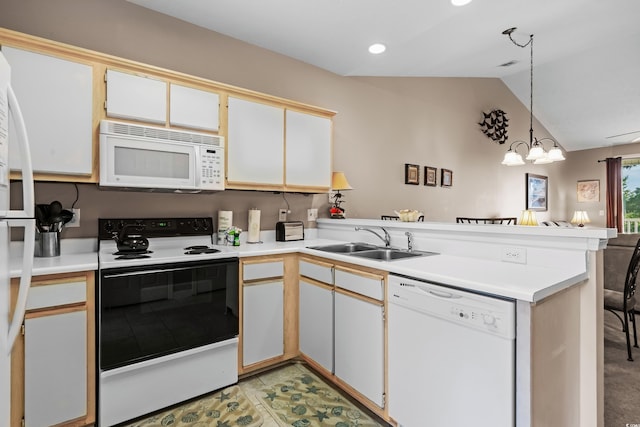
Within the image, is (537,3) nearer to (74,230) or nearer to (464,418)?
(464,418)

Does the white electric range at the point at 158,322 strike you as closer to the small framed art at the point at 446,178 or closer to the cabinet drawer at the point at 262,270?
the cabinet drawer at the point at 262,270

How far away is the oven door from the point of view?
5.75ft

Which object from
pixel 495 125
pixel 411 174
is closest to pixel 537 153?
pixel 411 174

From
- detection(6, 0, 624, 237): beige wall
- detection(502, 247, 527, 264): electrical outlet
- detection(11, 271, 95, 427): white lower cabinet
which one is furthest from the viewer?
detection(6, 0, 624, 237): beige wall

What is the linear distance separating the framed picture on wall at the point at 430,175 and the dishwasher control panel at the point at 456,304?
315cm

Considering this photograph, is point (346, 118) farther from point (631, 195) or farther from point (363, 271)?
point (631, 195)

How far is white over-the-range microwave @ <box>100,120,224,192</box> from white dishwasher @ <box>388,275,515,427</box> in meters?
1.50

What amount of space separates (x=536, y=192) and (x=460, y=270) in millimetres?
6454

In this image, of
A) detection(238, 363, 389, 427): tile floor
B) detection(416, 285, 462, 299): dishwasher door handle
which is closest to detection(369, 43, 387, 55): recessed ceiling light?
detection(416, 285, 462, 299): dishwasher door handle

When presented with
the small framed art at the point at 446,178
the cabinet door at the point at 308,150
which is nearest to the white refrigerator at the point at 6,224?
the cabinet door at the point at 308,150

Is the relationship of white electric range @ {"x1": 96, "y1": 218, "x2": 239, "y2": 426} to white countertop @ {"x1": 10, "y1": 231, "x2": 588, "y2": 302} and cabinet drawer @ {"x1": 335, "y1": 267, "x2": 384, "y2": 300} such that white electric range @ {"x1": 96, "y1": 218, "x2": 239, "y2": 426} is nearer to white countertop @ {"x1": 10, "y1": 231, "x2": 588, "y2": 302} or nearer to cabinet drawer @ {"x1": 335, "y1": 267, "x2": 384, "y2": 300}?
white countertop @ {"x1": 10, "y1": 231, "x2": 588, "y2": 302}

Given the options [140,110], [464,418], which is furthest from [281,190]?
[464,418]

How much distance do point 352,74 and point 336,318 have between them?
2.75 meters

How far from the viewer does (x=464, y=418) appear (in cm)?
137
